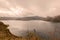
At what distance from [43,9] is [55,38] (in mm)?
522

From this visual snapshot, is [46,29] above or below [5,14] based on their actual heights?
below

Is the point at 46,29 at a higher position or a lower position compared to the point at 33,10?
lower

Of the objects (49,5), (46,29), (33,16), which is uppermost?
(49,5)

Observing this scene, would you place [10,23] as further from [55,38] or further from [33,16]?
[55,38]

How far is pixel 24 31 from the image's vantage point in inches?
97.1

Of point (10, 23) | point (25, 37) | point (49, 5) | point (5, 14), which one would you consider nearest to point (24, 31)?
point (25, 37)

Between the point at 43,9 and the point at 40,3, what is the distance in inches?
4.5

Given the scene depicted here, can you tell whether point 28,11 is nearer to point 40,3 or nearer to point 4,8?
point 40,3

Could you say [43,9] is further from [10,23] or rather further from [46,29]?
[10,23]

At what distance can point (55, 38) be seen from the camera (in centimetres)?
242

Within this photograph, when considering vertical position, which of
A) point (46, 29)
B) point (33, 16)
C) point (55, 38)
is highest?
point (33, 16)

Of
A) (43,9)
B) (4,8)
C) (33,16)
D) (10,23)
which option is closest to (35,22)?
(33,16)

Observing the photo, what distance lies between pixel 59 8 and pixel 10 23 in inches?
33.6

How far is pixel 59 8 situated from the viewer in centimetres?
248
